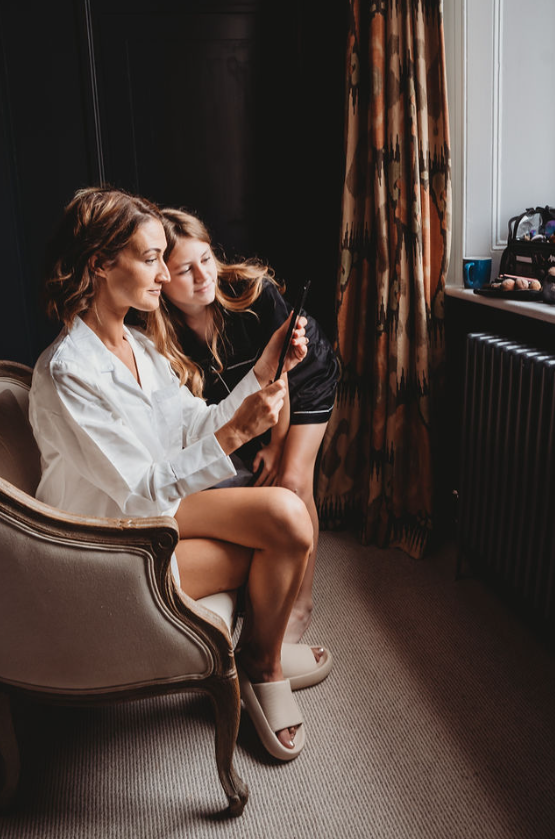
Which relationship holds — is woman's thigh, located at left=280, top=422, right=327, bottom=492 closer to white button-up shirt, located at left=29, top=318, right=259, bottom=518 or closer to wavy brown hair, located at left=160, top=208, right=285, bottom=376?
wavy brown hair, located at left=160, top=208, right=285, bottom=376

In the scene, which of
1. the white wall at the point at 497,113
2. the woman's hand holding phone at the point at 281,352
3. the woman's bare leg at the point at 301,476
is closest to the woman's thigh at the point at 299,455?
the woman's bare leg at the point at 301,476

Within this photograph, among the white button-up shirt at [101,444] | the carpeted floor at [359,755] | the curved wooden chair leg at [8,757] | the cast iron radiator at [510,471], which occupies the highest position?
the white button-up shirt at [101,444]

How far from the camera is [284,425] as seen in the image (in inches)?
78.8

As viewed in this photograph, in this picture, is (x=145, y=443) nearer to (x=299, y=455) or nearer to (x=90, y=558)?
(x=90, y=558)

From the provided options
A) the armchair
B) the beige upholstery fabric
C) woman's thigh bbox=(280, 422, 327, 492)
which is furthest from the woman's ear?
woman's thigh bbox=(280, 422, 327, 492)

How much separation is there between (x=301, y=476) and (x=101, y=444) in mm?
793

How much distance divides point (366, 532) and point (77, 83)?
1818mm

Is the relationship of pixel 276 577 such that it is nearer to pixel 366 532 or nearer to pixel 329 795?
pixel 329 795

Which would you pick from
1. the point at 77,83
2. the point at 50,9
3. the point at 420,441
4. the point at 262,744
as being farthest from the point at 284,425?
the point at 50,9

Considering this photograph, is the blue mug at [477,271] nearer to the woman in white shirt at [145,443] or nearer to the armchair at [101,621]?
the woman in white shirt at [145,443]

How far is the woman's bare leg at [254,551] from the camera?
149 centimetres

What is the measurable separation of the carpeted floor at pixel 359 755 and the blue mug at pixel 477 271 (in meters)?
1.02

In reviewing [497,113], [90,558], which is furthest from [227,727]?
[497,113]

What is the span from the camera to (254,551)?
1.55 meters
